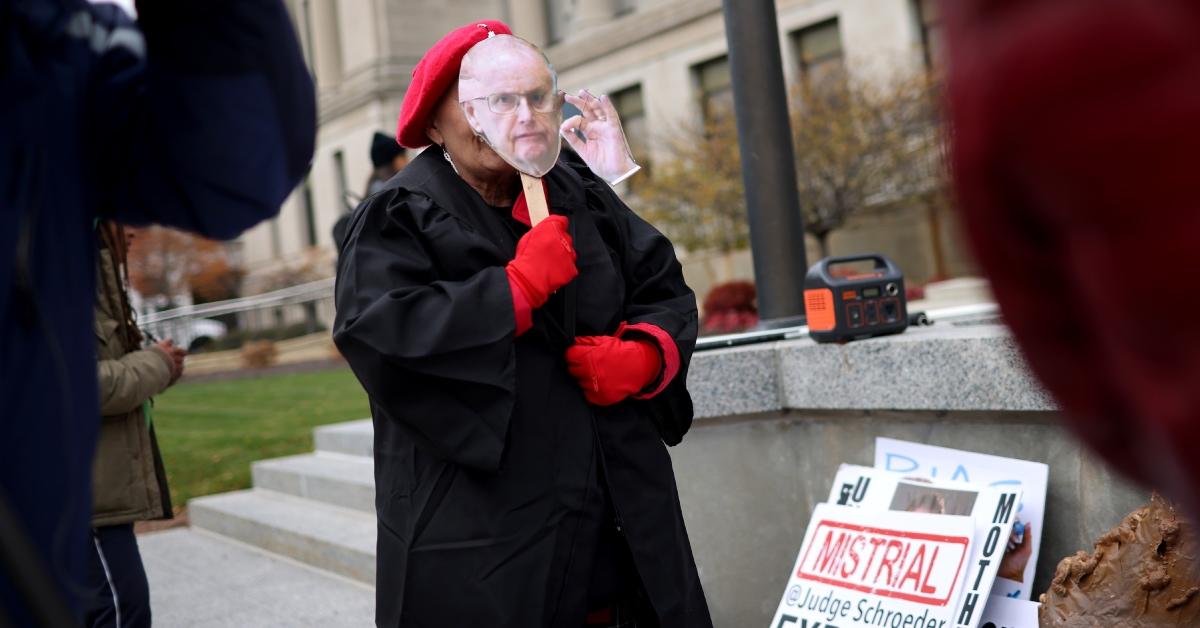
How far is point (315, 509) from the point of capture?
7.48m

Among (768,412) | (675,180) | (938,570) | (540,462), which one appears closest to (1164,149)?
(540,462)

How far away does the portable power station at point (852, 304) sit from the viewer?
12.8 ft

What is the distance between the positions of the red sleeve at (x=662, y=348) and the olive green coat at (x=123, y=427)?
194 centimetres

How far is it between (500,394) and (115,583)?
6.31ft

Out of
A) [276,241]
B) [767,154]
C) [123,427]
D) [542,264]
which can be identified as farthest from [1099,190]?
[276,241]

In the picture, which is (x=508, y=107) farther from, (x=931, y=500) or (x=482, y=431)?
(x=931, y=500)

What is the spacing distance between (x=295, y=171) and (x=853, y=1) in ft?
68.9

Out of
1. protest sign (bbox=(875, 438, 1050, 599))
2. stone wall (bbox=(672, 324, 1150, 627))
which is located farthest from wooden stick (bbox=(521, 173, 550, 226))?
protest sign (bbox=(875, 438, 1050, 599))

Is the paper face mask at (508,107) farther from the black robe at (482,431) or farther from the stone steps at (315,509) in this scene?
the stone steps at (315,509)

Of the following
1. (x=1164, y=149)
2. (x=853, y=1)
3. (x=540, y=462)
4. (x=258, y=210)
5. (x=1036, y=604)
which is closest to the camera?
(x=1164, y=149)

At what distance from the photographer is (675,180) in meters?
19.4

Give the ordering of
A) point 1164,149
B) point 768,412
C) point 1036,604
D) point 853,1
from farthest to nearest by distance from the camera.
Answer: point 853,1 → point 768,412 → point 1036,604 → point 1164,149

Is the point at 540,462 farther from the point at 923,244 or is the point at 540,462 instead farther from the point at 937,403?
the point at 923,244

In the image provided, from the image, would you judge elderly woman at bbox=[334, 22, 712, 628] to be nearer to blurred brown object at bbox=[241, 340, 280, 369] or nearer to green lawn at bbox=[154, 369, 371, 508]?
green lawn at bbox=[154, 369, 371, 508]
